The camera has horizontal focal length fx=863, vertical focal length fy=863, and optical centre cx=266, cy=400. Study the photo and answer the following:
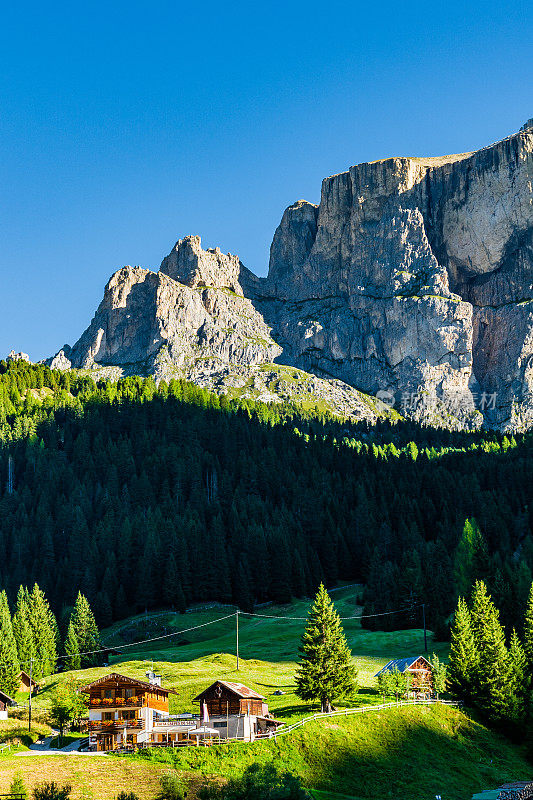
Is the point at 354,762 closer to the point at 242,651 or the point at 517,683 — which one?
the point at 517,683

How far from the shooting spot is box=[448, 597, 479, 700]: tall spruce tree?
9423 centimetres

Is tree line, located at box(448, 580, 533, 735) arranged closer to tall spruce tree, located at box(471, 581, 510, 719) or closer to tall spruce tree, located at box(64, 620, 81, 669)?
tall spruce tree, located at box(471, 581, 510, 719)

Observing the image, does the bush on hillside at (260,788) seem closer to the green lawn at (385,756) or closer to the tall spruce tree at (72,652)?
the green lawn at (385,756)

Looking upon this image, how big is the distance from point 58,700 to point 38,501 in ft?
339

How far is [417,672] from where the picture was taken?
9581cm

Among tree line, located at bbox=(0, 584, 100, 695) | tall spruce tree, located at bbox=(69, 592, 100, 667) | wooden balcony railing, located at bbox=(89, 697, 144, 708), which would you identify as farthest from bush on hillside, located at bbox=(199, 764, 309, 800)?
tall spruce tree, located at bbox=(69, 592, 100, 667)

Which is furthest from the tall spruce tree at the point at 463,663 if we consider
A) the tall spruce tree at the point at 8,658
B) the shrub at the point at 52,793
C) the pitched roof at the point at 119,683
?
the tall spruce tree at the point at 8,658

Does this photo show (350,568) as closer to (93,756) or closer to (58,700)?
(58,700)

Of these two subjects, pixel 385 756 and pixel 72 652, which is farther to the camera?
pixel 72 652

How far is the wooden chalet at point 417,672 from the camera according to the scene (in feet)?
309

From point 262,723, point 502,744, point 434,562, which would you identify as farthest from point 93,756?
point 434,562

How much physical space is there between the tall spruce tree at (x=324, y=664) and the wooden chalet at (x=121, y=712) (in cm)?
1493

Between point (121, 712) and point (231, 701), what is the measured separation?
39.9ft

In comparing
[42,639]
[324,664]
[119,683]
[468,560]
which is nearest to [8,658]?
[42,639]
